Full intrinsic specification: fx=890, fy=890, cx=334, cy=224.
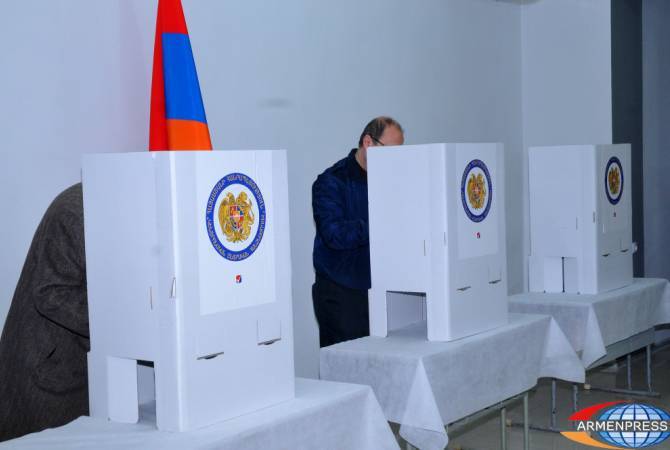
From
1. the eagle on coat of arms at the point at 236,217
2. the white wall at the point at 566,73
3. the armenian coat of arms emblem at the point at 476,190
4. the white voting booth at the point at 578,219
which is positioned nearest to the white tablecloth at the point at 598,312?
the white voting booth at the point at 578,219

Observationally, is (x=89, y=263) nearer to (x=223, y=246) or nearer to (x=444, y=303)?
(x=223, y=246)

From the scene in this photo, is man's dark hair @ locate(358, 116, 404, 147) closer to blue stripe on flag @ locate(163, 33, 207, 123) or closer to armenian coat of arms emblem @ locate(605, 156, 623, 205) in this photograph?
blue stripe on flag @ locate(163, 33, 207, 123)

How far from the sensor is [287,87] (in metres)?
3.79

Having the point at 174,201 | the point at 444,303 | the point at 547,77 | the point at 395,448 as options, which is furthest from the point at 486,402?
the point at 547,77

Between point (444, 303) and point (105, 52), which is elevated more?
point (105, 52)

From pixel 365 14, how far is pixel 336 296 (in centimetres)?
153

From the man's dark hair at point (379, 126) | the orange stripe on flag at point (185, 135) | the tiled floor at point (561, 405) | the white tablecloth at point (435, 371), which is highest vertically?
the man's dark hair at point (379, 126)

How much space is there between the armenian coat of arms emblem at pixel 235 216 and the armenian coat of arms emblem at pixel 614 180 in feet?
7.71

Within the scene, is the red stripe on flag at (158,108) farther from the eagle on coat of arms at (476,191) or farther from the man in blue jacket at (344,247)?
the eagle on coat of arms at (476,191)

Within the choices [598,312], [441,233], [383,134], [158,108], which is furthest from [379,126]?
[598,312]

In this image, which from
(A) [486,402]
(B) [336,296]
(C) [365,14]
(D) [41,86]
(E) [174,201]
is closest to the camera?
(E) [174,201]

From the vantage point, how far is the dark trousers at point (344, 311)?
3.37 metres

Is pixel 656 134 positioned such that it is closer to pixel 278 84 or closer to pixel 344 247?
pixel 278 84

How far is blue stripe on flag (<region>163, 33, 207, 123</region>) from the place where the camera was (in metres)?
2.56
